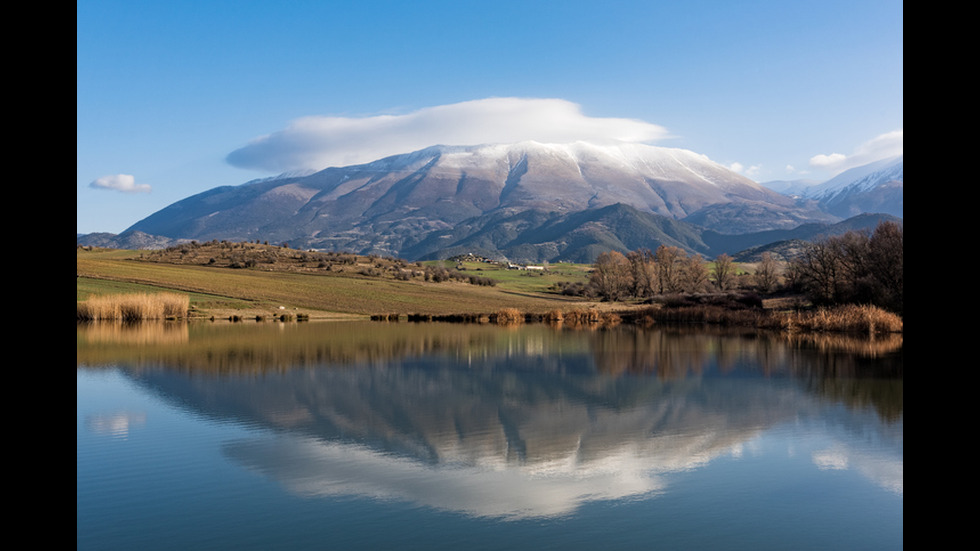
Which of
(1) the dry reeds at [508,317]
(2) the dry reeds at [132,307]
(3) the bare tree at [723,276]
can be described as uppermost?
(3) the bare tree at [723,276]

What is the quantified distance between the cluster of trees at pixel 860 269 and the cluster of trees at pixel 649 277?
2832 centimetres

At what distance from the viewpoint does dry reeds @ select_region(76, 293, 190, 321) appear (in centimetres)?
5188

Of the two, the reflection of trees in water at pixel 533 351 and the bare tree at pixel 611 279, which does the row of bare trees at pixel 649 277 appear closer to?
the bare tree at pixel 611 279

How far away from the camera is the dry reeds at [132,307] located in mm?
51875

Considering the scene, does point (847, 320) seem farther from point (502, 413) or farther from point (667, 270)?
point (667, 270)

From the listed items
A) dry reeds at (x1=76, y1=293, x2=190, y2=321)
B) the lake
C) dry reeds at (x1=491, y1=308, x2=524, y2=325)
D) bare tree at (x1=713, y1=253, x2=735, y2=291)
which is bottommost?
dry reeds at (x1=491, y1=308, x2=524, y2=325)

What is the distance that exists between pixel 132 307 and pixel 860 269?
57.0m

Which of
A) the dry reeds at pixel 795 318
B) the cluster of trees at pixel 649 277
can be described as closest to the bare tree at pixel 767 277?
the cluster of trees at pixel 649 277

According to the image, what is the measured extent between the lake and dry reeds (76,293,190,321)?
24.7m

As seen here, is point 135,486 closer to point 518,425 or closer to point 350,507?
point 350,507

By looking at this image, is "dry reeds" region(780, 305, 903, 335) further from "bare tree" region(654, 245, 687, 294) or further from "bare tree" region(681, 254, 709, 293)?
"bare tree" region(654, 245, 687, 294)

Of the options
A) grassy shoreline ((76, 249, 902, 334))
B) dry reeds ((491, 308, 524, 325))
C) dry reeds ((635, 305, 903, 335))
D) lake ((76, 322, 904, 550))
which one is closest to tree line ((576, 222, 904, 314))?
dry reeds ((635, 305, 903, 335))

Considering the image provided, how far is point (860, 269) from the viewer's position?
5200 centimetres
